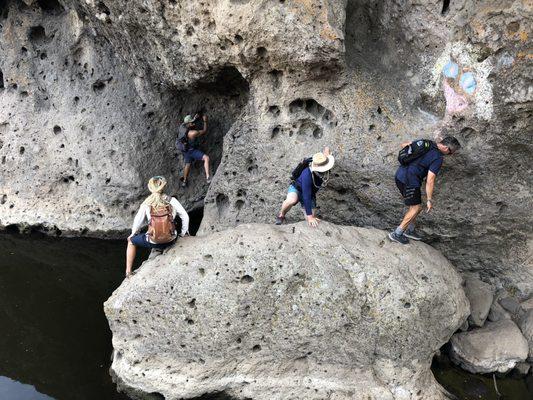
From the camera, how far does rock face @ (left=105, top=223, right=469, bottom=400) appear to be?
5.01 m

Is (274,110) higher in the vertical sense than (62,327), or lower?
higher

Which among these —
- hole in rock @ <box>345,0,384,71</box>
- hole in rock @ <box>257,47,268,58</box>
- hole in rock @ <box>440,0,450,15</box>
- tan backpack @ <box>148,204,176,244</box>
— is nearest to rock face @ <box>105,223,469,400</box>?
tan backpack @ <box>148,204,176,244</box>

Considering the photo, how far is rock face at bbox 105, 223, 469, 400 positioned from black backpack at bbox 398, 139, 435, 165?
3.76 ft

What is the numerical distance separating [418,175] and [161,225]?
290 centimetres

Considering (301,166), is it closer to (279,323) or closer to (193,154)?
(279,323)

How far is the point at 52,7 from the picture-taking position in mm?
8398

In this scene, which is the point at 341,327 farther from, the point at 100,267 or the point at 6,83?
the point at 6,83

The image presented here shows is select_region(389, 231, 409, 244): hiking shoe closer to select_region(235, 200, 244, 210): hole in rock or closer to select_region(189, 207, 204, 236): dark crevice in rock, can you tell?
select_region(235, 200, 244, 210): hole in rock

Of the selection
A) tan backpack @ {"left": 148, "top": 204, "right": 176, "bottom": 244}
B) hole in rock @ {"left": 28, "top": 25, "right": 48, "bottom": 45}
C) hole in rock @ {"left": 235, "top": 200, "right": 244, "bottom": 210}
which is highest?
hole in rock @ {"left": 28, "top": 25, "right": 48, "bottom": 45}

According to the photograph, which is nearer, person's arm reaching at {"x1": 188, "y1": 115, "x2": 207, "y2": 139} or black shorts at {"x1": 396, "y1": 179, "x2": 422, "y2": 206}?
black shorts at {"x1": 396, "y1": 179, "x2": 422, "y2": 206}

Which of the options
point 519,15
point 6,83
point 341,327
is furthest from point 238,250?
point 6,83

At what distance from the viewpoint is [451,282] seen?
5410 millimetres

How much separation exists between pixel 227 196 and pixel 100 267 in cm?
224

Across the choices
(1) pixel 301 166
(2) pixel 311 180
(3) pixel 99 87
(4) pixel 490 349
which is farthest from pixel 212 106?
(4) pixel 490 349
